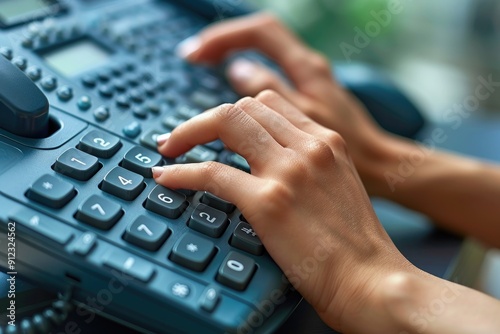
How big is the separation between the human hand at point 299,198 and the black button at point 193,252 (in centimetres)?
3

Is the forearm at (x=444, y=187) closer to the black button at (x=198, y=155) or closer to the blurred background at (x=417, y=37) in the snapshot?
the black button at (x=198, y=155)

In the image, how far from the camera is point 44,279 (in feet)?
1.10

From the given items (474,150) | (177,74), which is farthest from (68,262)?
(474,150)

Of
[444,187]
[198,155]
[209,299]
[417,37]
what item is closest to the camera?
[209,299]

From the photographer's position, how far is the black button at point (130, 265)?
0.31 meters

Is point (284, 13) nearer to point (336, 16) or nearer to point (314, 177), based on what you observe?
point (336, 16)

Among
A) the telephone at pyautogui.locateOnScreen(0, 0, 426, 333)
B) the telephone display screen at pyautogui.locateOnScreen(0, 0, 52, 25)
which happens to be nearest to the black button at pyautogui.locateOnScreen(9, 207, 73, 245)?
the telephone at pyautogui.locateOnScreen(0, 0, 426, 333)

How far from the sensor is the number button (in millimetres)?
380

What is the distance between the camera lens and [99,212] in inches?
13.1

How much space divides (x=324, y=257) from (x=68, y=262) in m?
0.15

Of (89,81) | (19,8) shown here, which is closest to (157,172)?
(89,81)

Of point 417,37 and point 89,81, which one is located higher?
point 89,81
